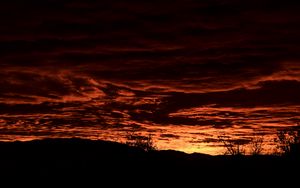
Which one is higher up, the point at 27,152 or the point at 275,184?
the point at 27,152

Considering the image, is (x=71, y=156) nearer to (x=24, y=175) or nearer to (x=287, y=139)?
(x=24, y=175)

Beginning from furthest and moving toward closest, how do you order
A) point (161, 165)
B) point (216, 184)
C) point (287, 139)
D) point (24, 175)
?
point (287, 139) → point (161, 165) → point (216, 184) → point (24, 175)

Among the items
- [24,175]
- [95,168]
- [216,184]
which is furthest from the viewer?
[216,184]

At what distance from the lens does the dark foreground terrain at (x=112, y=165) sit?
527 inches

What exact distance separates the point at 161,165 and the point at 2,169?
490 cm

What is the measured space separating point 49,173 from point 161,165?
3.93 m

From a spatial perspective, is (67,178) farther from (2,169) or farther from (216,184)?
(216,184)

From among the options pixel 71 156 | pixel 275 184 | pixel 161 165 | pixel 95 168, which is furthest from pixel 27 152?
pixel 275 184

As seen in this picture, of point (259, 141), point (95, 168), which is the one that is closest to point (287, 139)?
point (259, 141)

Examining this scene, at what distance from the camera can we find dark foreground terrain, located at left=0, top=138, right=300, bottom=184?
1338 centimetres

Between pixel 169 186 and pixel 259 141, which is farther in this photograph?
pixel 259 141

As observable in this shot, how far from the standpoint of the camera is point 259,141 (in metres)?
19.6

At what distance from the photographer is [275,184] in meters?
14.5

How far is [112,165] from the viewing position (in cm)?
1430
